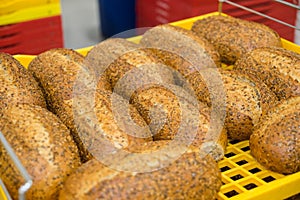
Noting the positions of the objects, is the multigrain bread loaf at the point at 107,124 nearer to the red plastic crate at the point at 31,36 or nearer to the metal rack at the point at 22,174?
the metal rack at the point at 22,174

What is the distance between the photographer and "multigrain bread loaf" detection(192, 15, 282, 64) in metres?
1.56

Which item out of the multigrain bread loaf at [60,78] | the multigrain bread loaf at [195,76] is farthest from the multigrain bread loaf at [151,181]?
the multigrain bread loaf at [195,76]

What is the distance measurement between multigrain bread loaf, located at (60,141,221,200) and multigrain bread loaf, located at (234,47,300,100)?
0.44m

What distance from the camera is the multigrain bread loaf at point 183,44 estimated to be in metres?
1.47

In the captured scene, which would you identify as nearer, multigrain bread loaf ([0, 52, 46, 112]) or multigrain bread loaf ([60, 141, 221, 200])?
multigrain bread loaf ([60, 141, 221, 200])

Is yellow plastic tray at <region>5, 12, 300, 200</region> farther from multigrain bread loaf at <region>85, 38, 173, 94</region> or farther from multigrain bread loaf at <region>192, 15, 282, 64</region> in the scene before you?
multigrain bread loaf at <region>192, 15, 282, 64</region>

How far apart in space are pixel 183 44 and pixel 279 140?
54 centimetres

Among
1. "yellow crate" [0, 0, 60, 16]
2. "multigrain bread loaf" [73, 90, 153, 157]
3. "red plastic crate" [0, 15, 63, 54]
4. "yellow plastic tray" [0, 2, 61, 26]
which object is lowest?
"red plastic crate" [0, 15, 63, 54]

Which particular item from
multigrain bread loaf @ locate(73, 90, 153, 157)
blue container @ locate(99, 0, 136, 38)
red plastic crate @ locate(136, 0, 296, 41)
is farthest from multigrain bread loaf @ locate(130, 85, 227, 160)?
blue container @ locate(99, 0, 136, 38)

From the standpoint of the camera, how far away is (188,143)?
110 centimetres

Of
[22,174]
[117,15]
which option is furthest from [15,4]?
[22,174]

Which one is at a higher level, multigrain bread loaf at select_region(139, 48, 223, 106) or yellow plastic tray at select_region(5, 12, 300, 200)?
multigrain bread loaf at select_region(139, 48, 223, 106)

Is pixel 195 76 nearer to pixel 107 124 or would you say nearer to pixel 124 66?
pixel 124 66

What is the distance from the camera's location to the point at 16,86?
1.24 metres
